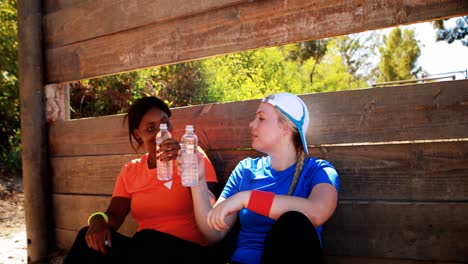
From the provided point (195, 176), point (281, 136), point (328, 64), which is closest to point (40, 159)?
point (195, 176)

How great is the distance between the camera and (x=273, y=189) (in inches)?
92.8

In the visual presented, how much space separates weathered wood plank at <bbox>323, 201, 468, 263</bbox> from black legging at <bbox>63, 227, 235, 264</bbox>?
0.66 meters

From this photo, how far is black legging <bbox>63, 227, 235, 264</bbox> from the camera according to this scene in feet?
7.60

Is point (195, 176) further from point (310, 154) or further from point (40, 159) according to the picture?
point (40, 159)

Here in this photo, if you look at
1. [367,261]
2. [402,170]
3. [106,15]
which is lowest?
[367,261]

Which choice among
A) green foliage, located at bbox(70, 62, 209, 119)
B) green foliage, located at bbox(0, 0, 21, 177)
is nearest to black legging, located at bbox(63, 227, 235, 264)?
green foliage, located at bbox(70, 62, 209, 119)

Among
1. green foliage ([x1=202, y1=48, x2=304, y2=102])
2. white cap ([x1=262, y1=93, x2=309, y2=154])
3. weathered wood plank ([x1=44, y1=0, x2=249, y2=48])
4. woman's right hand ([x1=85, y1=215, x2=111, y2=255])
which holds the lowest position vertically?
woman's right hand ([x1=85, y1=215, x2=111, y2=255])

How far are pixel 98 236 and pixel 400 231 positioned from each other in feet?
5.44

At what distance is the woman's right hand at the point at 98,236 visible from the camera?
2.40 m

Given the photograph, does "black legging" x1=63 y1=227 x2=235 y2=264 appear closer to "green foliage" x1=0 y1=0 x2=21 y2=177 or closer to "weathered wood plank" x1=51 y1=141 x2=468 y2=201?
"weathered wood plank" x1=51 y1=141 x2=468 y2=201

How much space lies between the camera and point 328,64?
11727 millimetres

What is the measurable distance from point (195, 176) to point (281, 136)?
1.69 feet

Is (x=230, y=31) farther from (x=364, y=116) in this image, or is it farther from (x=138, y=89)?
(x=138, y=89)

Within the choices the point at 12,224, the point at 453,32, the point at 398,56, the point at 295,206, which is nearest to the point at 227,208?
the point at 295,206
